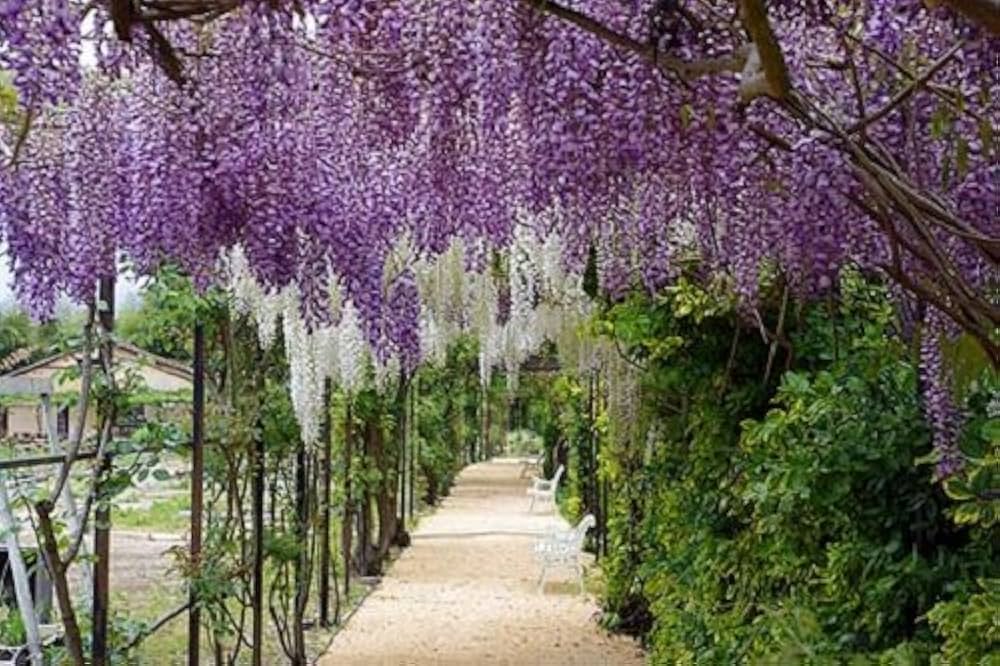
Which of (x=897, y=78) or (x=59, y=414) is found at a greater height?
(x=897, y=78)

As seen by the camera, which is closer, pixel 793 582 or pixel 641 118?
pixel 641 118

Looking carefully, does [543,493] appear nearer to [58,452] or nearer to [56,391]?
[56,391]

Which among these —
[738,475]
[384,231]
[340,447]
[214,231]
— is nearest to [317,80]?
[214,231]

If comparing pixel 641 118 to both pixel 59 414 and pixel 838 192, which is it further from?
pixel 59 414

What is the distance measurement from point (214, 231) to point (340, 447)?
7255 millimetres

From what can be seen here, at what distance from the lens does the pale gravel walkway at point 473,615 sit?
24.9 feet

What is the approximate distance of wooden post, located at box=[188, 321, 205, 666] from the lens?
4.17 m

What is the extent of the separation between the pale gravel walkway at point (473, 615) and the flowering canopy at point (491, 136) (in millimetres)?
4342

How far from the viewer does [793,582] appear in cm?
359

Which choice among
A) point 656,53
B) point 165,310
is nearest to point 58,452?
point 165,310

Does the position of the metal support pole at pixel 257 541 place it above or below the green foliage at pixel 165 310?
below

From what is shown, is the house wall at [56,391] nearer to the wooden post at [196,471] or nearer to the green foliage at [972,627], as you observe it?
the wooden post at [196,471]

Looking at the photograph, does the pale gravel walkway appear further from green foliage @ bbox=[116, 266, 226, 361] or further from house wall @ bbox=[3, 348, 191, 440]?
house wall @ bbox=[3, 348, 191, 440]

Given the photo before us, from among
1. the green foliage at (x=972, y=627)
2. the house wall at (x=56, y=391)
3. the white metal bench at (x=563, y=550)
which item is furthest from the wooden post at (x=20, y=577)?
the white metal bench at (x=563, y=550)
